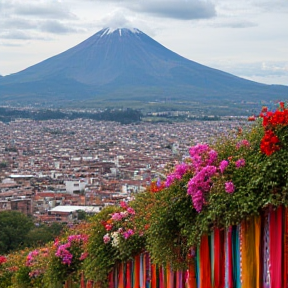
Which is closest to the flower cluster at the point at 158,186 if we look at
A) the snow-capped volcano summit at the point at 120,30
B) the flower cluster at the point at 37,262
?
the flower cluster at the point at 37,262

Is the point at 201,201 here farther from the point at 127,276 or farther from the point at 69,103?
the point at 69,103

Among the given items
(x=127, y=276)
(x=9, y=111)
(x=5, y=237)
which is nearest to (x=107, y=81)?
(x=9, y=111)

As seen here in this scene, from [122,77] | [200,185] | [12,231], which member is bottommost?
[12,231]

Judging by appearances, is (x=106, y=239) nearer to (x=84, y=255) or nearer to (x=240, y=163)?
(x=84, y=255)

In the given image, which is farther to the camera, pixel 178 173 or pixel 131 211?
pixel 131 211

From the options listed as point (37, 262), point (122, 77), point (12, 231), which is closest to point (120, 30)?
point (122, 77)
